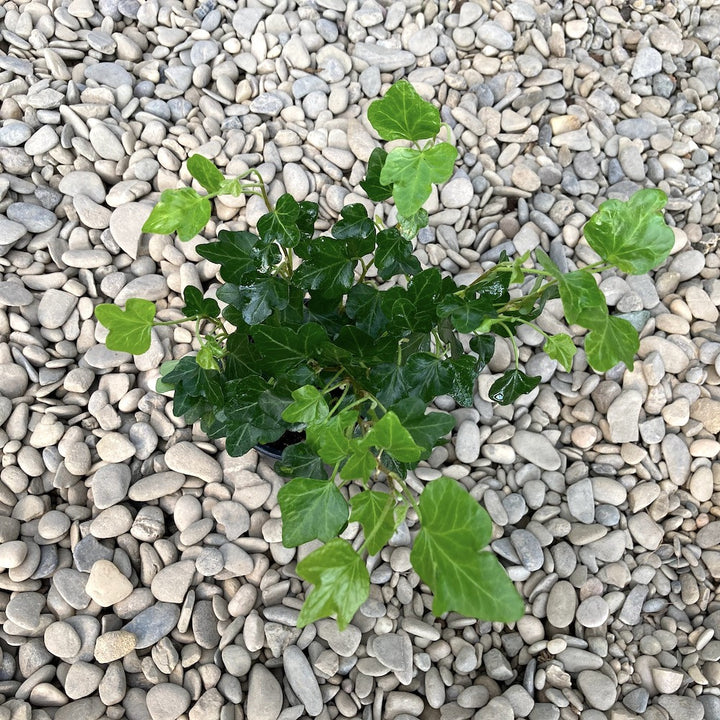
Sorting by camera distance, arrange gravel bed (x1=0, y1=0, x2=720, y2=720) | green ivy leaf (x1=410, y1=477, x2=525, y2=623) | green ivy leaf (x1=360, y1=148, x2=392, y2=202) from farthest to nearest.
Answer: gravel bed (x1=0, y1=0, x2=720, y2=720) < green ivy leaf (x1=360, y1=148, x2=392, y2=202) < green ivy leaf (x1=410, y1=477, x2=525, y2=623)

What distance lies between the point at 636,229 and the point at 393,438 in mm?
413

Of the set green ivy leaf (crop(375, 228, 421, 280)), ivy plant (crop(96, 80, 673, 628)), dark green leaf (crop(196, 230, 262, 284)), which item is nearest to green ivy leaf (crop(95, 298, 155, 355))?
ivy plant (crop(96, 80, 673, 628))

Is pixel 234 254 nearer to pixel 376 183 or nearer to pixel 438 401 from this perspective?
pixel 376 183

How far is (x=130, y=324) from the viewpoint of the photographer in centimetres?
98

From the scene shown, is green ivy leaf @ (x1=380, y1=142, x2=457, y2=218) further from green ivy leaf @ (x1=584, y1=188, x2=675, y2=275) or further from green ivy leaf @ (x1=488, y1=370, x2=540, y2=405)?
green ivy leaf @ (x1=488, y1=370, x2=540, y2=405)

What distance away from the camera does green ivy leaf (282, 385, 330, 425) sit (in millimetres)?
927

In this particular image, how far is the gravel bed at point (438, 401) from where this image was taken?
4.18 ft

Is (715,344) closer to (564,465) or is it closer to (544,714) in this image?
(564,465)

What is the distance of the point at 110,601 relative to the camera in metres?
1.29

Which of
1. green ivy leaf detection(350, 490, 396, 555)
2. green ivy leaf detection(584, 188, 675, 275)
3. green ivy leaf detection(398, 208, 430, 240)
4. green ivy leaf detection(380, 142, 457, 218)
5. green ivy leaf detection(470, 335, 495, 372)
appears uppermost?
green ivy leaf detection(380, 142, 457, 218)

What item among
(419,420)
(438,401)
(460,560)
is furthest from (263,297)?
(438,401)

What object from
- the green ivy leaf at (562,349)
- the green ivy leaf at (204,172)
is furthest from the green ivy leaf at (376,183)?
the green ivy leaf at (562,349)

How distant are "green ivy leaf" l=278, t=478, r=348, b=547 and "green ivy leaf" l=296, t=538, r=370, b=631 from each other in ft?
0.37

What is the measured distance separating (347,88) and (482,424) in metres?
1.03
